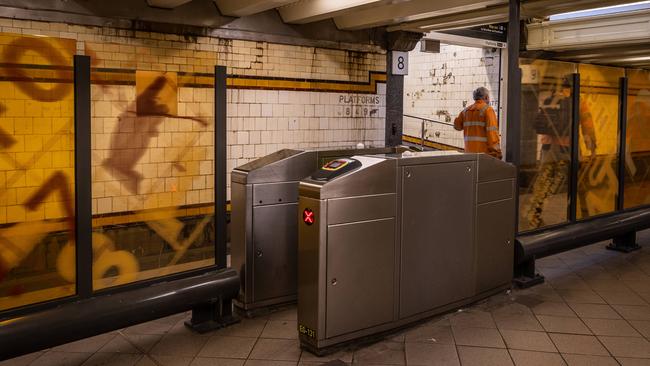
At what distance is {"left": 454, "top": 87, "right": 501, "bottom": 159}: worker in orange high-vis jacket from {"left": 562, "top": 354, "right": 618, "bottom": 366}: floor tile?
3400mm

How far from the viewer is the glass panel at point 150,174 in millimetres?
3799

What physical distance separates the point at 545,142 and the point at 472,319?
2.19 metres

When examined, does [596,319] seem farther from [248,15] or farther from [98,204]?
[248,15]

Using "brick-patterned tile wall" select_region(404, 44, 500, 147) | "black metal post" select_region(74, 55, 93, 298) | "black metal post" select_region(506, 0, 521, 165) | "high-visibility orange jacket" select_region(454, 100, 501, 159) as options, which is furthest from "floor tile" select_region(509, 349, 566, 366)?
"brick-patterned tile wall" select_region(404, 44, 500, 147)

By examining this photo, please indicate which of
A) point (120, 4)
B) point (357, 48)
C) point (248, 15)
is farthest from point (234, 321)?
point (357, 48)

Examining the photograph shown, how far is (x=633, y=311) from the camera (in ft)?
16.0

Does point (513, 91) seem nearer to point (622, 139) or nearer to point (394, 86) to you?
point (622, 139)

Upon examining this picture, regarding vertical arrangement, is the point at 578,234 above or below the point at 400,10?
below

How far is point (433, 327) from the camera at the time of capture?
4449 mm

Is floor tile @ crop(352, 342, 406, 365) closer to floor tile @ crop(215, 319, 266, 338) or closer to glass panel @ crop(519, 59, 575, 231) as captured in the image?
floor tile @ crop(215, 319, 266, 338)

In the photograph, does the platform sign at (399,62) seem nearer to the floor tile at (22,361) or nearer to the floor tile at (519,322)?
the floor tile at (519,322)

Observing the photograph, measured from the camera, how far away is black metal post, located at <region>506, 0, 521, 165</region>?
5.21 m

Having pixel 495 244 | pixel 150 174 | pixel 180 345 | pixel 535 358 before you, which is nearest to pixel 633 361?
pixel 535 358

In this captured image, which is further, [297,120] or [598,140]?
[297,120]
